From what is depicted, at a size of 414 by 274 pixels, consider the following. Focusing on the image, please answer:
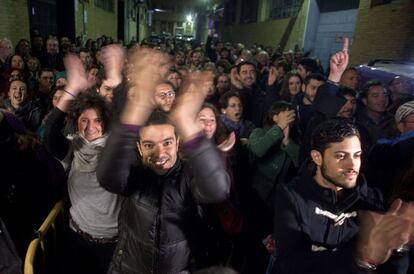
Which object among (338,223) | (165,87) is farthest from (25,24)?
(338,223)

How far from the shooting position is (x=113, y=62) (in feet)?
10.6

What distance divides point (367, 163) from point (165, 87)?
2.01 metres

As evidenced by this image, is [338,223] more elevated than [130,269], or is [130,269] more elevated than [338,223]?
[338,223]

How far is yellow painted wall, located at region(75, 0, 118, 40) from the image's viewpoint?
1380 centimetres

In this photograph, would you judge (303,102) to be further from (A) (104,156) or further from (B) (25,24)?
(B) (25,24)

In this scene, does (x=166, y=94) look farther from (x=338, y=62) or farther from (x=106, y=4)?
(x=106, y=4)

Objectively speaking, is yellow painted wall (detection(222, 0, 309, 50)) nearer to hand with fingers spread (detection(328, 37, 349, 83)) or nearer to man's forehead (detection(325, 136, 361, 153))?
hand with fingers spread (detection(328, 37, 349, 83))

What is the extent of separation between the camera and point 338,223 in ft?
6.08

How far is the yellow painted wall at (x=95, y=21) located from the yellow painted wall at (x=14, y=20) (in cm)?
422

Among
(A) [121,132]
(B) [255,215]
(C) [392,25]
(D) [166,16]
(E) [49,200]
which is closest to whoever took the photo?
(A) [121,132]

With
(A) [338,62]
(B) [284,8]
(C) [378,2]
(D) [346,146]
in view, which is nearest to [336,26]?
(C) [378,2]

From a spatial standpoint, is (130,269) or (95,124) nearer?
(130,269)

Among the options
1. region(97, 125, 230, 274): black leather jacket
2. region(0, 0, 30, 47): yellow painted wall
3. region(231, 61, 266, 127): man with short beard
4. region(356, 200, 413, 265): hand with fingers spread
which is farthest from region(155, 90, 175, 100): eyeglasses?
region(0, 0, 30, 47): yellow painted wall

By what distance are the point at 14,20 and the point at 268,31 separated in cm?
1258
